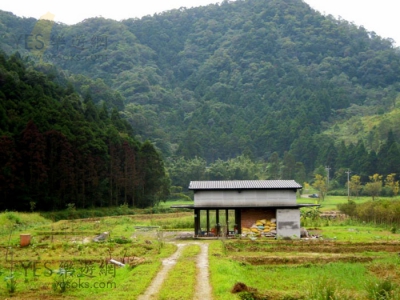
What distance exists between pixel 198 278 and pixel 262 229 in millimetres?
14773

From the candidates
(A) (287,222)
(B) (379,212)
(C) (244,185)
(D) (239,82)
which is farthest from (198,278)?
(D) (239,82)

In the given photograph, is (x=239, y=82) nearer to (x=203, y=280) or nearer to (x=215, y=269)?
(x=215, y=269)

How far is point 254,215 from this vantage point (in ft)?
98.6

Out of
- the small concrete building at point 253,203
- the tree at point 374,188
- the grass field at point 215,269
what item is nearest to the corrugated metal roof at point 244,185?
the small concrete building at point 253,203

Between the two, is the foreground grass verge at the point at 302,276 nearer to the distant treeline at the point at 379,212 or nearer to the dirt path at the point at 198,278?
the dirt path at the point at 198,278

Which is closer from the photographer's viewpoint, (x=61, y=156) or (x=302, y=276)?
(x=302, y=276)

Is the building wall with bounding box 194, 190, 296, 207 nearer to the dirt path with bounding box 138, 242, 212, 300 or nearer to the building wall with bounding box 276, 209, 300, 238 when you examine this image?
the building wall with bounding box 276, 209, 300, 238

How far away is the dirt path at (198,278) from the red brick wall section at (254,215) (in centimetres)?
830

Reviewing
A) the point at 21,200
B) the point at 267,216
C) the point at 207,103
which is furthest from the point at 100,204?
the point at 207,103

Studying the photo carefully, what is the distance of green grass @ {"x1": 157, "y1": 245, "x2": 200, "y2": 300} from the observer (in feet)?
41.6

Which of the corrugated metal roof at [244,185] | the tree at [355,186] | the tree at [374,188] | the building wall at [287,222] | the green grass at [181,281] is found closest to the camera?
the green grass at [181,281]

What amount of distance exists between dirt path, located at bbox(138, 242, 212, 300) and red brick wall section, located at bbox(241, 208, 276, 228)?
8303mm

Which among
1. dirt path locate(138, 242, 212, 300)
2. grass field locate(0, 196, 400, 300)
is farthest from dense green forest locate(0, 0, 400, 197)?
dirt path locate(138, 242, 212, 300)

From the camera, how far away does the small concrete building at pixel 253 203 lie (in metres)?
29.1
